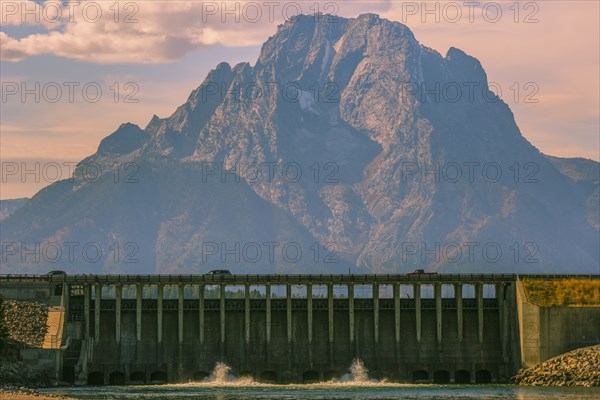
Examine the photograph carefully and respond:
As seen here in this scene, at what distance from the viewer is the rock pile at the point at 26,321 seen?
6499 inches

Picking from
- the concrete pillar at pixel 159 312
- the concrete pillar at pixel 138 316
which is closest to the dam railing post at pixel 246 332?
the concrete pillar at pixel 159 312

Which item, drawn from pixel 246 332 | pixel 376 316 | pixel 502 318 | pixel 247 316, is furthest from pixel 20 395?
pixel 502 318

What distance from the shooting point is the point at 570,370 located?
160000mm

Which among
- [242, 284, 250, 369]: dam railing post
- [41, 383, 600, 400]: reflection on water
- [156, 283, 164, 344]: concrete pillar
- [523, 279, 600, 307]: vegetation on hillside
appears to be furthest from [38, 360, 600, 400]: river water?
[523, 279, 600, 307]: vegetation on hillside

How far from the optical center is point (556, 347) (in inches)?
6467

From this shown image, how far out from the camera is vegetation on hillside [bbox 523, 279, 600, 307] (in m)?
169

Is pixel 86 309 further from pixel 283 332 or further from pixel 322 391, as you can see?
pixel 322 391

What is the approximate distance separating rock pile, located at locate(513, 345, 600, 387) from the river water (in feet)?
9.48

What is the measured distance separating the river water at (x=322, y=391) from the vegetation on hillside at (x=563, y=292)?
12171mm

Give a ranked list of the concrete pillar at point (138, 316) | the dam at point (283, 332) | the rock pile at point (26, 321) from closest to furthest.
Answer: the rock pile at point (26, 321)
the dam at point (283, 332)
the concrete pillar at point (138, 316)

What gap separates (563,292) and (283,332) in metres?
34.0

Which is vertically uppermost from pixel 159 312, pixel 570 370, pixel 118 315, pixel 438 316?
pixel 159 312

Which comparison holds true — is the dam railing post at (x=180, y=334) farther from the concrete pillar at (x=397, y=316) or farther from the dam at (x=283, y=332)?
the concrete pillar at (x=397, y=316)

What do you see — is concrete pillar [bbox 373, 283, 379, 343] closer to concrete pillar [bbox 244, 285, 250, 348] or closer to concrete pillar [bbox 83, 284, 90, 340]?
concrete pillar [bbox 244, 285, 250, 348]
